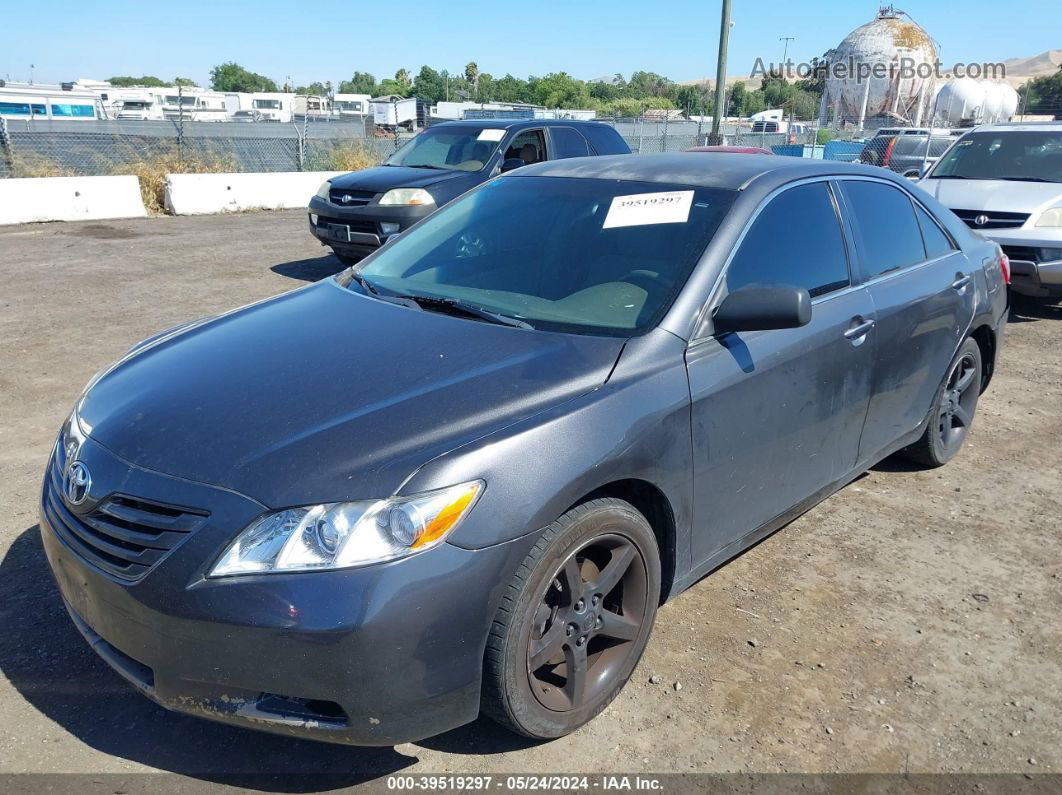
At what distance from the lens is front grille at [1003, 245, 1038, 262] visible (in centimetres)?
798

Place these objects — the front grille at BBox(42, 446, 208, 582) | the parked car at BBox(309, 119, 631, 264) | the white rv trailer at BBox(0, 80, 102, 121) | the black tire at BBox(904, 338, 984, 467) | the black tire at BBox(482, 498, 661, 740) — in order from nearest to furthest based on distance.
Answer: the front grille at BBox(42, 446, 208, 582) < the black tire at BBox(482, 498, 661, 740) < the black tire at BBox(904, 338, 984, 467) < the parked car at BBox(309, 119, 631, 264) < the white rv trailer at BBox(0, 80, 102, 121)

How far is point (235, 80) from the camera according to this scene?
142m

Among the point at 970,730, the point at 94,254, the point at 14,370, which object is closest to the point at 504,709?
the point at 970,730

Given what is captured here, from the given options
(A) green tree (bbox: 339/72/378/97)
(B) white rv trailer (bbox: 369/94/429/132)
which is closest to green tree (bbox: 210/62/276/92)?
(A) green tree (bbox: 339/72/378/97)

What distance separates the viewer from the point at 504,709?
7.99ft

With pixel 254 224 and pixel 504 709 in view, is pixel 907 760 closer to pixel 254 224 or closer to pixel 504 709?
pixel 504 709

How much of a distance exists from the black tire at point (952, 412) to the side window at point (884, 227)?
75cm

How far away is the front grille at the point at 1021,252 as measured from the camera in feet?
26.2

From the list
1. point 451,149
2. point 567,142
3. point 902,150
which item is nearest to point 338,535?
point 451,149

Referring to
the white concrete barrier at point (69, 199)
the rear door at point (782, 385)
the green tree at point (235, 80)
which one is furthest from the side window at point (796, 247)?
the green tree at point (235, 80)

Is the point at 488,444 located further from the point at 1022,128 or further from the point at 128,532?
the point at 1022,128

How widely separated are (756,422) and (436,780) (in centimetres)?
162

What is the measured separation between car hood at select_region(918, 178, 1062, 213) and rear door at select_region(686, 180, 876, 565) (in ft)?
17.9

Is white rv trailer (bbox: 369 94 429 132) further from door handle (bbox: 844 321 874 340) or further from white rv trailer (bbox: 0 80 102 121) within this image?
door handle (bbox: 844 321 874 340)
